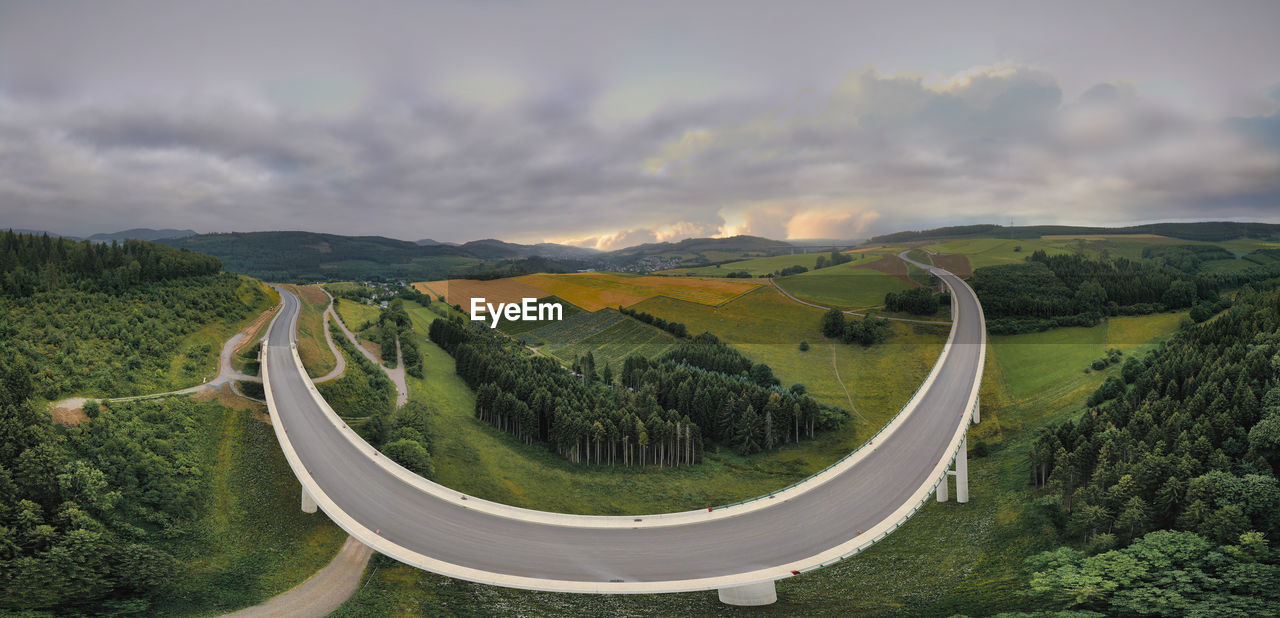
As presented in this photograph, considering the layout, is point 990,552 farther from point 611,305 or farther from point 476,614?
point 611,305

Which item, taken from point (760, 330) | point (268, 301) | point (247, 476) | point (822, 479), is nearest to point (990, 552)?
point (822, 479)

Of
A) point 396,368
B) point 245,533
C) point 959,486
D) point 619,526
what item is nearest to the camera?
point 619,526

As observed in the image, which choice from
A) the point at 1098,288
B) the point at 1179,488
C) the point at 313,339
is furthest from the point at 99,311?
the point at 1098,288

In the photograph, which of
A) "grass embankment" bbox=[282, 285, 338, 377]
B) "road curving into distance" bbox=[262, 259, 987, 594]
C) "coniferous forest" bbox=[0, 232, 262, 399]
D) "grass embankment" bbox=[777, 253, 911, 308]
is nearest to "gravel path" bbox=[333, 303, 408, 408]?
"grass embankment" bbox=[282, 285, 338, 377]

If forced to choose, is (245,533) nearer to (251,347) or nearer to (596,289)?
(251,347)

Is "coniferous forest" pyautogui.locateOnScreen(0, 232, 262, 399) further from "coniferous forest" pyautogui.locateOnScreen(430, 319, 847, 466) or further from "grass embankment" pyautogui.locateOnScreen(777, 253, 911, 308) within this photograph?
"grass embankment" pyautogui.locateOnScreen(777, 253, 911, 308)

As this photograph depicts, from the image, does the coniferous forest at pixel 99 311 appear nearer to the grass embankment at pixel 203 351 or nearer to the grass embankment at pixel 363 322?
the grass embankment at pixel 203 351

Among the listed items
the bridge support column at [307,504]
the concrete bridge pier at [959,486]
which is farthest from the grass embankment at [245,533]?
the concrete bridge pier at [959,486]
